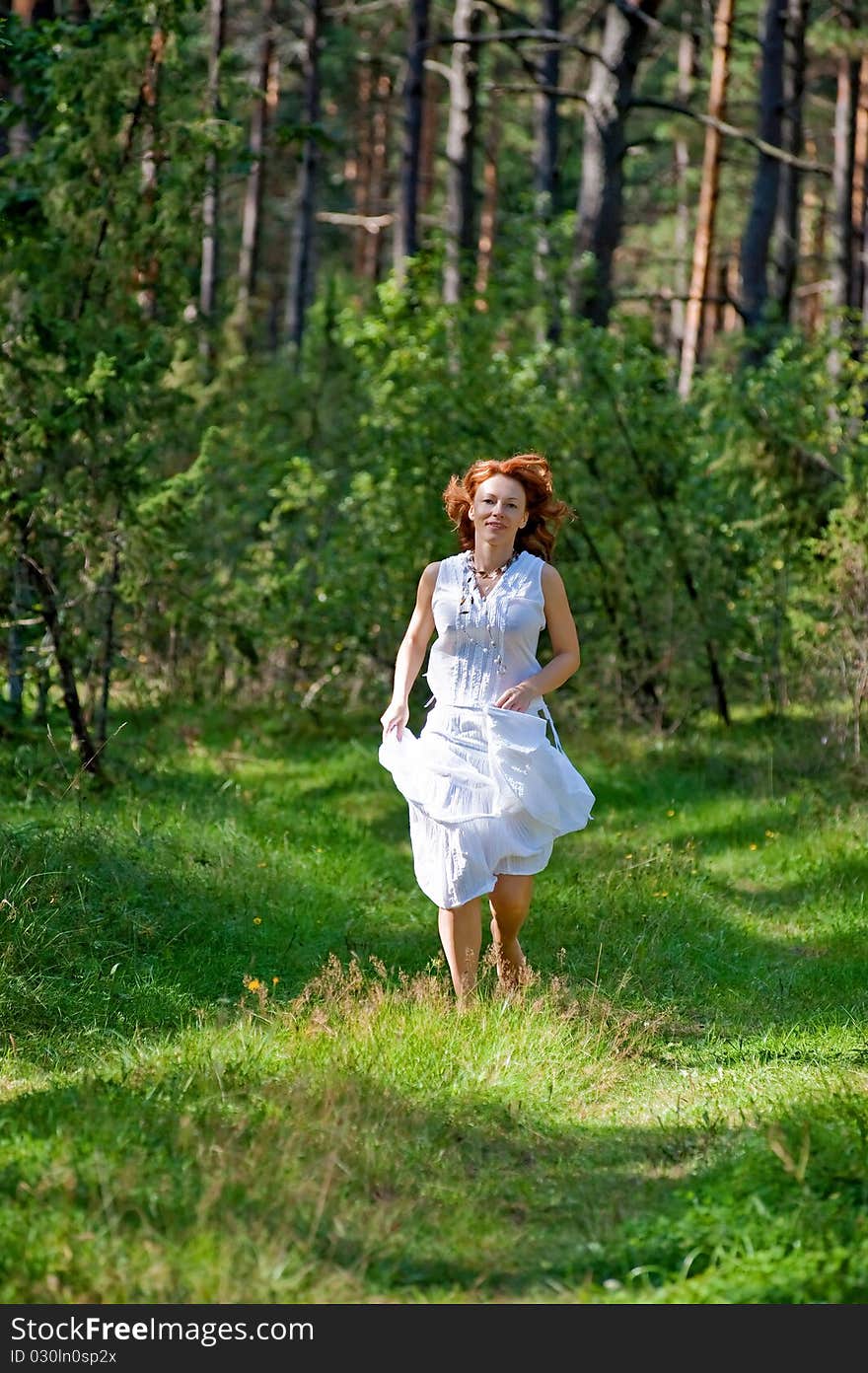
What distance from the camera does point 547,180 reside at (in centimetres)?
2162

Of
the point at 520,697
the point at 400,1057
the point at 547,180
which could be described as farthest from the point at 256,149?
the point at 400,1057

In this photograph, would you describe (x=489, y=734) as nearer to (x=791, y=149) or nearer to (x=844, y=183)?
(x=844, y=183)

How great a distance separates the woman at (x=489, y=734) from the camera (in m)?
6.07

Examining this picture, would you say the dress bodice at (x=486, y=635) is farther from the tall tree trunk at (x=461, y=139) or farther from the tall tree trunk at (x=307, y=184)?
the tall tree trunk at (x=307, y=184)

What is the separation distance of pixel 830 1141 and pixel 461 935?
2.01 metres

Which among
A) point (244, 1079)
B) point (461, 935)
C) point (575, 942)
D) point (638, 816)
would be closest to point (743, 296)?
point (638, 816)

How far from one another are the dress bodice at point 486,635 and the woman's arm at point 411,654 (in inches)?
3.2

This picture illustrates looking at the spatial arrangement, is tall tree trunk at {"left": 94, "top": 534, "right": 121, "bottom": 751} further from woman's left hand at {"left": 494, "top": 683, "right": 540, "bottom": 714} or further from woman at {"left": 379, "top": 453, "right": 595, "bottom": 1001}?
woman's left hand at {"left": 494, "top": 683, "right": 540, "bottom": 714}

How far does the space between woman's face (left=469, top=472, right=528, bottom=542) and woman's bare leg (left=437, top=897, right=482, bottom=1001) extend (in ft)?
4.94

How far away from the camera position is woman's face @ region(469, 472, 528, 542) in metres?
6.31

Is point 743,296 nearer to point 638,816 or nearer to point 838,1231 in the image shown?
point 638,816

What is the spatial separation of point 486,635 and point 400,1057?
68.8 inches

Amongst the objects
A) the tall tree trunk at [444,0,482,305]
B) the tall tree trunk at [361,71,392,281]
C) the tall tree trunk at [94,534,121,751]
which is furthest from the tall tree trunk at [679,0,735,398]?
the tall tree trunk at [94,534,121,751]

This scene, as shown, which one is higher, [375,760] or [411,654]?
[411,654]
